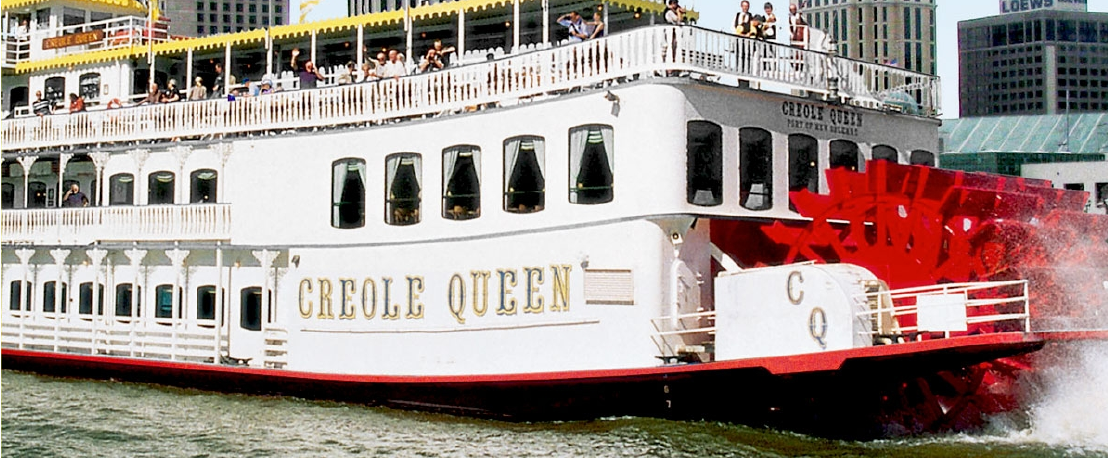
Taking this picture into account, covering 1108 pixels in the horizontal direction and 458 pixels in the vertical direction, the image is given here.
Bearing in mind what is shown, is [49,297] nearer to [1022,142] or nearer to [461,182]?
[461,182]

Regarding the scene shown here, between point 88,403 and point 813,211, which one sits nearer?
point 813,211

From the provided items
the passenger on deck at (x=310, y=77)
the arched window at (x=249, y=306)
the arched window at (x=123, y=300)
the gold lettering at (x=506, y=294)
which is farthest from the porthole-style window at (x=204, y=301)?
the gold lettering at (x=506, y=294)

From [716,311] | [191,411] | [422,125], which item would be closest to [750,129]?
[716,311]

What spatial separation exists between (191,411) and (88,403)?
147 cm

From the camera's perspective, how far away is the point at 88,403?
15.8 metres

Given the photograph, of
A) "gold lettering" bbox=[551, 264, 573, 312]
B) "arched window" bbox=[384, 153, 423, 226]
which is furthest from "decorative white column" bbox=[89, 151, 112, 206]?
"gold lettering" bbox=[551, 264, 573, 312]

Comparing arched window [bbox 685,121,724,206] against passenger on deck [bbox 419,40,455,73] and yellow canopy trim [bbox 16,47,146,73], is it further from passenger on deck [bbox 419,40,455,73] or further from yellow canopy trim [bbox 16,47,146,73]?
yellow canopy trim [bbox 16,47,146,73]

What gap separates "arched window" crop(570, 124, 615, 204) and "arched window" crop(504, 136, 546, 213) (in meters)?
0.44

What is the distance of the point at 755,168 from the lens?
14.0 m

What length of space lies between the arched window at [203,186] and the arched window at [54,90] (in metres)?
5.11

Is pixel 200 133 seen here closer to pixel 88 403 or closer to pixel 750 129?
pixel 88 403

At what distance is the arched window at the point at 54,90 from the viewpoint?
22.0 meters

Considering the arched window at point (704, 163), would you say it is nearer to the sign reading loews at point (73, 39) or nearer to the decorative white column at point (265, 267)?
the decorative white column at point (265, 267)

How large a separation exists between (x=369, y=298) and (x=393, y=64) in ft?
9.25
